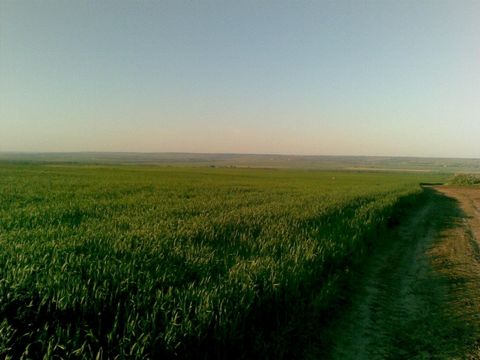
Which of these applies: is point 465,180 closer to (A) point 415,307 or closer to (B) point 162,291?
(A) point 415,307

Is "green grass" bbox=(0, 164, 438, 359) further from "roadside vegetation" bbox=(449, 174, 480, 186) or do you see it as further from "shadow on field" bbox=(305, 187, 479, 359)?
"roadside vegetation" bbox=(449, 174, 480, 186)

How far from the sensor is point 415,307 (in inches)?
216

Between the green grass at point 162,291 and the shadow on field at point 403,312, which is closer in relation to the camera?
the green grass at point 162,291

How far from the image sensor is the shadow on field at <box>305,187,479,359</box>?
13.7 ft

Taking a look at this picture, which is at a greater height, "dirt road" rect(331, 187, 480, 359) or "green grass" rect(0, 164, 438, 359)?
"green grass" rect(0, 164, 438, 359)

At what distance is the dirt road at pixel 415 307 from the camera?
4.21 metres

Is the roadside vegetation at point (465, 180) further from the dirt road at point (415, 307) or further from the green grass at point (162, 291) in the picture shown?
the green grass at point (162, 291)

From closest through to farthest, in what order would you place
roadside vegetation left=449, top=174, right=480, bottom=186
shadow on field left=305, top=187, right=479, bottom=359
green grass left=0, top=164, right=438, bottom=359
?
green grass left=0, top=164, right=438, bottom=359
shadow on field left=305, top=187, right=479, bottom=359
roadside vegetation left=449, top=174, right=480, bottom=186

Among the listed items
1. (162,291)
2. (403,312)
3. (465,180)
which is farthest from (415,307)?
(465,180)

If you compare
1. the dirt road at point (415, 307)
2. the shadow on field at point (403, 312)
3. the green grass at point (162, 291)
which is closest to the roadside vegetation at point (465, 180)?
the dirt road at point (415, 307)

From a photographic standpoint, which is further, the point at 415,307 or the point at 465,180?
the point at 465,180

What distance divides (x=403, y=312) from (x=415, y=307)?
39cm

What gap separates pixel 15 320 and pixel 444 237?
538 inches

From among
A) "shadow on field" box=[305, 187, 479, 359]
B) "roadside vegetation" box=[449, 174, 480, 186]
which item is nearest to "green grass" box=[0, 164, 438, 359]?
"shadow on field" box=[305, 187, 479, 359]
